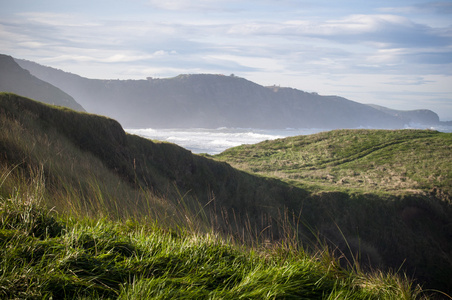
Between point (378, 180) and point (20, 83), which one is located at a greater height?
point (20, 83)

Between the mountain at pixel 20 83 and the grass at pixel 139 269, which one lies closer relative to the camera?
the grass at pixel 139 269

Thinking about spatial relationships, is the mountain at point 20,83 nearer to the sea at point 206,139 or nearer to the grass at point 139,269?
the sea at point 206,139

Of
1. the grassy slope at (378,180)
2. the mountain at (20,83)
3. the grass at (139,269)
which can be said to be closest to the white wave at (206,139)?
the mountain at (20,83)

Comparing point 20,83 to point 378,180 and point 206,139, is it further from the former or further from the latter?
point 378,180

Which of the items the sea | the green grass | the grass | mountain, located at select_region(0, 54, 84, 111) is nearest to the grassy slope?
the green grass

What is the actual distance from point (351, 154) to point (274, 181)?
565 inches

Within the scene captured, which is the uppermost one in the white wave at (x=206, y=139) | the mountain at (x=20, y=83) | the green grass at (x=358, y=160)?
the mountain at (x=20, y=83)

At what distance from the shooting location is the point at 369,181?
24188mm

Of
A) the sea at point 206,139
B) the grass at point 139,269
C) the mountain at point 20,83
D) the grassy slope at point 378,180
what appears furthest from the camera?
the sea at point 206,139

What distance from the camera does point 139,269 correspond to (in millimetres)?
2949

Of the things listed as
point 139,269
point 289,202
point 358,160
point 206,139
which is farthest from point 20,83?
point 139,269

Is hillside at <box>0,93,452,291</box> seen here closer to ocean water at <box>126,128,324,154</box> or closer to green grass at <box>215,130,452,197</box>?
green grass at <box>215,130,452,197</box>

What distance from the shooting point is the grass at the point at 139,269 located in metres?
2.61

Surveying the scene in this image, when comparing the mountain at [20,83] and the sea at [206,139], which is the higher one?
the mountain at [20,83]
